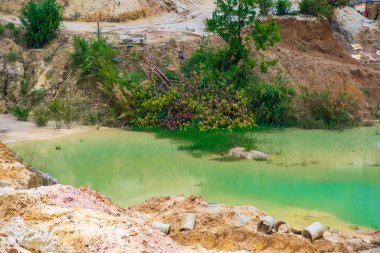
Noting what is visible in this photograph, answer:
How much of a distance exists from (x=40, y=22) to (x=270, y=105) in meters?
7.80

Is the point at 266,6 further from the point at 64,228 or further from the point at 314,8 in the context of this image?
the point at 64,228

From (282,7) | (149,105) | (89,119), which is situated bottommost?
(89,119)

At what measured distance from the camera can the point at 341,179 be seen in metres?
11.6

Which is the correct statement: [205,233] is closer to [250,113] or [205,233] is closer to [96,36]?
[250,113]

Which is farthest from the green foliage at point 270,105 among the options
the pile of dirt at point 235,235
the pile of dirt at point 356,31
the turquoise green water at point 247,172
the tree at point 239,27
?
the pile of dirt at point 356,31

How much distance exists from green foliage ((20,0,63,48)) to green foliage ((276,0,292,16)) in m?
8.38

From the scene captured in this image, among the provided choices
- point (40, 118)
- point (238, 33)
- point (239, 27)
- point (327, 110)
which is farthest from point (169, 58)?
point (327, 110)

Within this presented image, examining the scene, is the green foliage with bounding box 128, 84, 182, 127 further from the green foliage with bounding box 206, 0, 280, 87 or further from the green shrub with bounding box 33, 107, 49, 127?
the green shrub with bounding box 33, 107, 49, 127

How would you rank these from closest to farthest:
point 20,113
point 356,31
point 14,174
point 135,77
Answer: point 14,174
point 20,113
point 135,77
point 356,31

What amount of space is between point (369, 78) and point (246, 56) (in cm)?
526

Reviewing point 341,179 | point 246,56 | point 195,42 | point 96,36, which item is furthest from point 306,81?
point 341,179

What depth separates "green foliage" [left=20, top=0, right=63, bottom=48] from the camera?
1972 centimetres

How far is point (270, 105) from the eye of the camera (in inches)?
706

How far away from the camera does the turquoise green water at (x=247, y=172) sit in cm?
996
